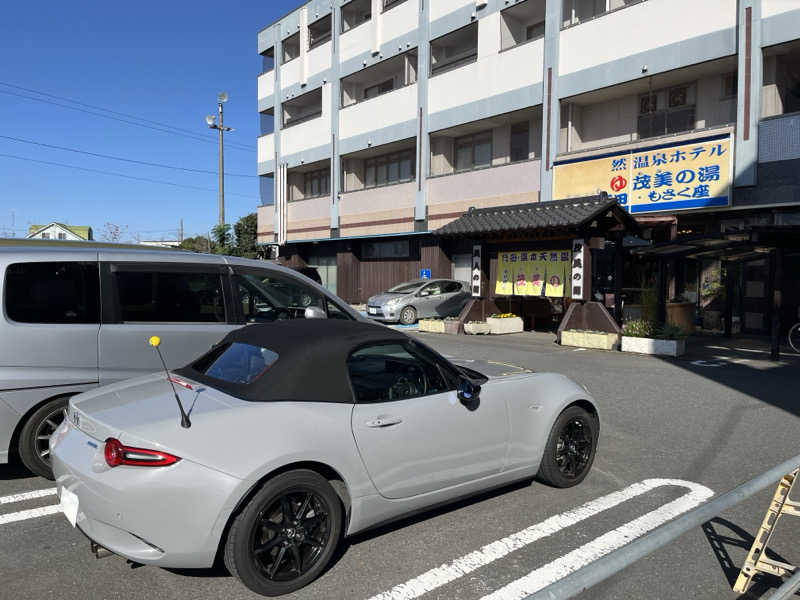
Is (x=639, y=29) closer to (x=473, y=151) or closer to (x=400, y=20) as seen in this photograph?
(x=473, y=151)

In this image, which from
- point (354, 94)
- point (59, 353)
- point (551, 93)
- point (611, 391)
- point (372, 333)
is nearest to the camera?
point (372, 333)

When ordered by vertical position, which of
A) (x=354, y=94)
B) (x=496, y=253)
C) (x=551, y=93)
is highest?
(x=354, y=94)

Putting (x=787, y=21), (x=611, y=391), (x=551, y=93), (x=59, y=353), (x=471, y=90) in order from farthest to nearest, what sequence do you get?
(x=471, y=90)
(x=551, y=93)
(x=787, y=21)
(x=611, y=391)
(x=59, y=353)

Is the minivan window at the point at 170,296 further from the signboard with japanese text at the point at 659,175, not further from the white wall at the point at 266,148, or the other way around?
the white wall at the point at 266,148

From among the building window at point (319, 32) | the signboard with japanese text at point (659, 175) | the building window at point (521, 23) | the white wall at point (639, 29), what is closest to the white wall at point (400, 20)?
the building window at point (521, 23)

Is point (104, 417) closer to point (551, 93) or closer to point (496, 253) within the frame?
point (496, 253)

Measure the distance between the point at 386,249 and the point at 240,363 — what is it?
21.0 meters

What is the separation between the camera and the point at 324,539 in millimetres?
3111

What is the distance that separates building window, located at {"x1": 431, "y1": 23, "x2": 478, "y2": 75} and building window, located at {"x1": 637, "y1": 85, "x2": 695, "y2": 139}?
6.78m

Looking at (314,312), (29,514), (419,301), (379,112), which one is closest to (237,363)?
(29,514)

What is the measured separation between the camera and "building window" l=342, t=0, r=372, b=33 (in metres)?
→ 25.5

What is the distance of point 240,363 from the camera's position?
3.62m

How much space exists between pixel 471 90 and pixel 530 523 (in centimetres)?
1823

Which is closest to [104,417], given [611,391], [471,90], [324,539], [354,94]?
[324,539]
